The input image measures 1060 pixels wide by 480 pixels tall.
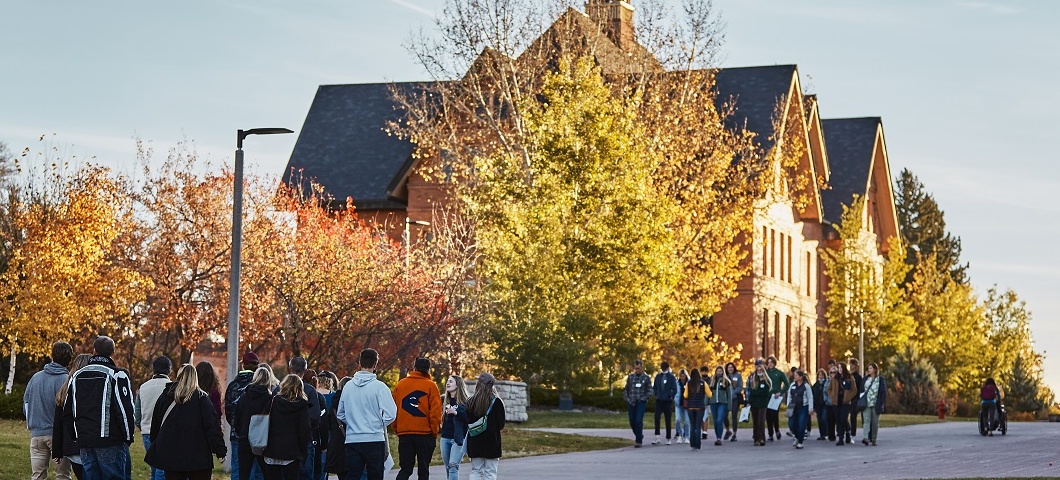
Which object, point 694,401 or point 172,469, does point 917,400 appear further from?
point 172,469

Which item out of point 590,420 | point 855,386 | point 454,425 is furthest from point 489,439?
point 590,420

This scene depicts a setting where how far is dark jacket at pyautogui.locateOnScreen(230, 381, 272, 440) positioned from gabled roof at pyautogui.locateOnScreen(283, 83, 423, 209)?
4683 centimetres

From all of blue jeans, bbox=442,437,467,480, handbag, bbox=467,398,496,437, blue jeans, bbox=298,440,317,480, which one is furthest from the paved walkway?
blue jeans, bbox=298,440,317,480

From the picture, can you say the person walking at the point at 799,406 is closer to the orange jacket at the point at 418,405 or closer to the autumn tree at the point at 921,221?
the orange jacket at the point at 418,405

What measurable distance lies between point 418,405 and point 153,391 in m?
2.76

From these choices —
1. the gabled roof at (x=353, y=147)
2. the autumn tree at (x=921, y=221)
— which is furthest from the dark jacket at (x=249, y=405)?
the autumn tree at (x=921, y=221)

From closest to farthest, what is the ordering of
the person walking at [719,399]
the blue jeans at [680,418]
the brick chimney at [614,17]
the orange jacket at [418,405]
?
Result: the orange jacket at [418,405] → the blue jeans at [680,418] → the person walking at [719,399] → the brick chimney at [614,17]

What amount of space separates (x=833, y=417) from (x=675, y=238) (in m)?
15.0

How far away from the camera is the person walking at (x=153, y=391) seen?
16.2m

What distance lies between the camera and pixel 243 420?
15.8m

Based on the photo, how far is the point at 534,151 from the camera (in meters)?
44.9

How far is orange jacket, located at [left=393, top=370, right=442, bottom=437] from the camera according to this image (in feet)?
58.3

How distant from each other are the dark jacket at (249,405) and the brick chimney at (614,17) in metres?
34.4

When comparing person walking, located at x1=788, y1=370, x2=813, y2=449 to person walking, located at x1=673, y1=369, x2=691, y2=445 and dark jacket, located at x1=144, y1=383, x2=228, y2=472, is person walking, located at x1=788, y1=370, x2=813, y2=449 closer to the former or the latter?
person walking, located at x1=673, y1=369, x2=691, y2=445
